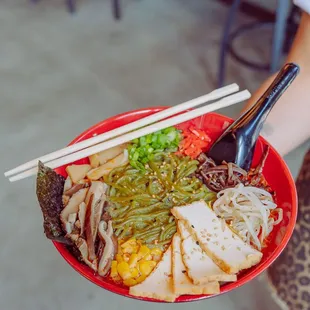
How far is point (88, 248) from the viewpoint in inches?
36.0

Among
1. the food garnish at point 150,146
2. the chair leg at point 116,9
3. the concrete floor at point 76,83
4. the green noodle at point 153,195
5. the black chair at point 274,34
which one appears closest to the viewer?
the green noodle at point 153,195

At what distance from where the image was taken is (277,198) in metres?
1.05

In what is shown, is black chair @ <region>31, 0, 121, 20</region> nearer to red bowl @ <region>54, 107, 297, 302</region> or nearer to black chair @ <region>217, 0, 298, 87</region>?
black chair @ <region>217, 0, 298, 87</region>

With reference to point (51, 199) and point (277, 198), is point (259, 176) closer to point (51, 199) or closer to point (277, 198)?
point (277, 198)

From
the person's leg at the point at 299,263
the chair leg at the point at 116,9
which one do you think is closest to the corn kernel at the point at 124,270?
the person's leg at the point at 299,263

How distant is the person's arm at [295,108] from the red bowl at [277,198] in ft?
0.28

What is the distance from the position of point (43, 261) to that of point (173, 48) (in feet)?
5.36

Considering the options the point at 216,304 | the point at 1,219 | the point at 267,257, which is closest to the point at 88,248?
the point at 267,257

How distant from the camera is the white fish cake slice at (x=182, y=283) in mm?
859

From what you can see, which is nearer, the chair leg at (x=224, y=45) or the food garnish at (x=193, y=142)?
the food garnish at (x=193, y=142)

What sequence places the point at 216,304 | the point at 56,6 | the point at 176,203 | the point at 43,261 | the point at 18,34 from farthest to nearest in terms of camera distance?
the point at 56,6, the point at 18,34, the point at 43,261, the point at 216,304, the point at 176,203

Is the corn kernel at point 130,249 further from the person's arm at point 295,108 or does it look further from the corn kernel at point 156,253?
the person's arm at point 295,108

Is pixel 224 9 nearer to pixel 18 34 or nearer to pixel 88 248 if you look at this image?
pixel 18 34

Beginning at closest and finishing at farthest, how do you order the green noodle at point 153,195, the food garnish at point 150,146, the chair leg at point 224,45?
the green noodle at point 153,195
the food garnish at point 150,146
the chair leg at point 224,45
